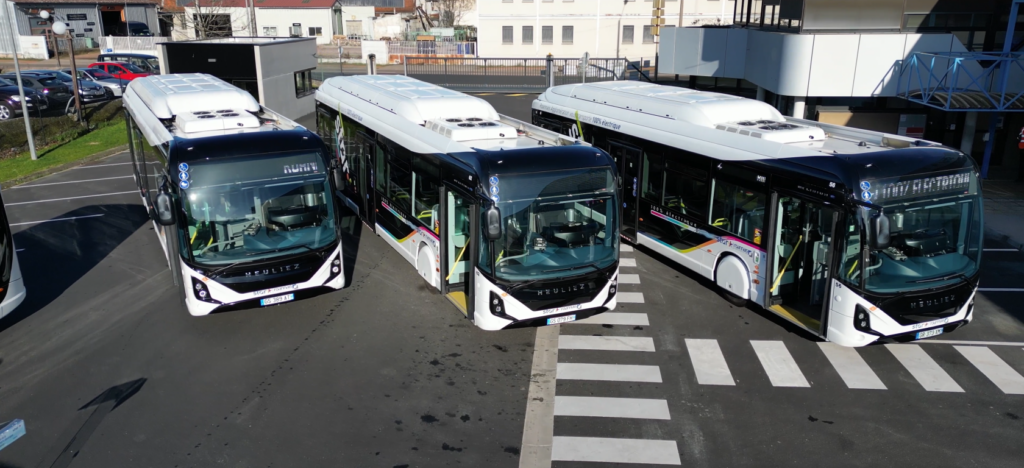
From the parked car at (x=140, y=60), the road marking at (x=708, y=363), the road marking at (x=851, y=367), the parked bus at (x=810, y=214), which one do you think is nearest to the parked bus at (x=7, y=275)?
the road marking at (x=708, y=363)

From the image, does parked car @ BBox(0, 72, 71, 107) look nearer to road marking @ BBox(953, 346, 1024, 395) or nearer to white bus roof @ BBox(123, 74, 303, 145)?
white bus roof @ BBox(123, 74, 303, 145)

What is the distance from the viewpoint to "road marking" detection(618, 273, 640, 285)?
13969 mm

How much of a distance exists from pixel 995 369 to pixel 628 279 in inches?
230

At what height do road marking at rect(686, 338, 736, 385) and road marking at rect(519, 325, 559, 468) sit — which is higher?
road marking at rect(686, 338, 736, 385)

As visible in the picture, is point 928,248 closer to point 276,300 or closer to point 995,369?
point 995,369

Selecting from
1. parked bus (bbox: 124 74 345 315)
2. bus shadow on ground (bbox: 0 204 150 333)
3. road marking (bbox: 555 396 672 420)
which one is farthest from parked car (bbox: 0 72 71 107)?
road marking (bbox: 555 396 672 420)

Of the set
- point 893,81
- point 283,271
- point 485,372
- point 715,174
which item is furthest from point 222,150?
point 893,81

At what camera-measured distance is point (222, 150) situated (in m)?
11.0

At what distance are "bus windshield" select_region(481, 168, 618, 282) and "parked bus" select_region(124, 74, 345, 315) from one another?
2.89 metres

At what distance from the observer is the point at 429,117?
45.8ft

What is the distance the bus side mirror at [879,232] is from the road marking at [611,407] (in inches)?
129

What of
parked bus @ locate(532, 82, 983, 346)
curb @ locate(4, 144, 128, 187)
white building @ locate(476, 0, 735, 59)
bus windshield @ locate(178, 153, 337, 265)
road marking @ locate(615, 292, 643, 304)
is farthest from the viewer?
white building @ locate(476, 0, 735, 59)

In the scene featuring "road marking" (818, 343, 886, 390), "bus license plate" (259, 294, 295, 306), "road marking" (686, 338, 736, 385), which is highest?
"bus license plate" (259, 294, 295, 306)

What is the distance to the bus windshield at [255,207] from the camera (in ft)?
35.4
